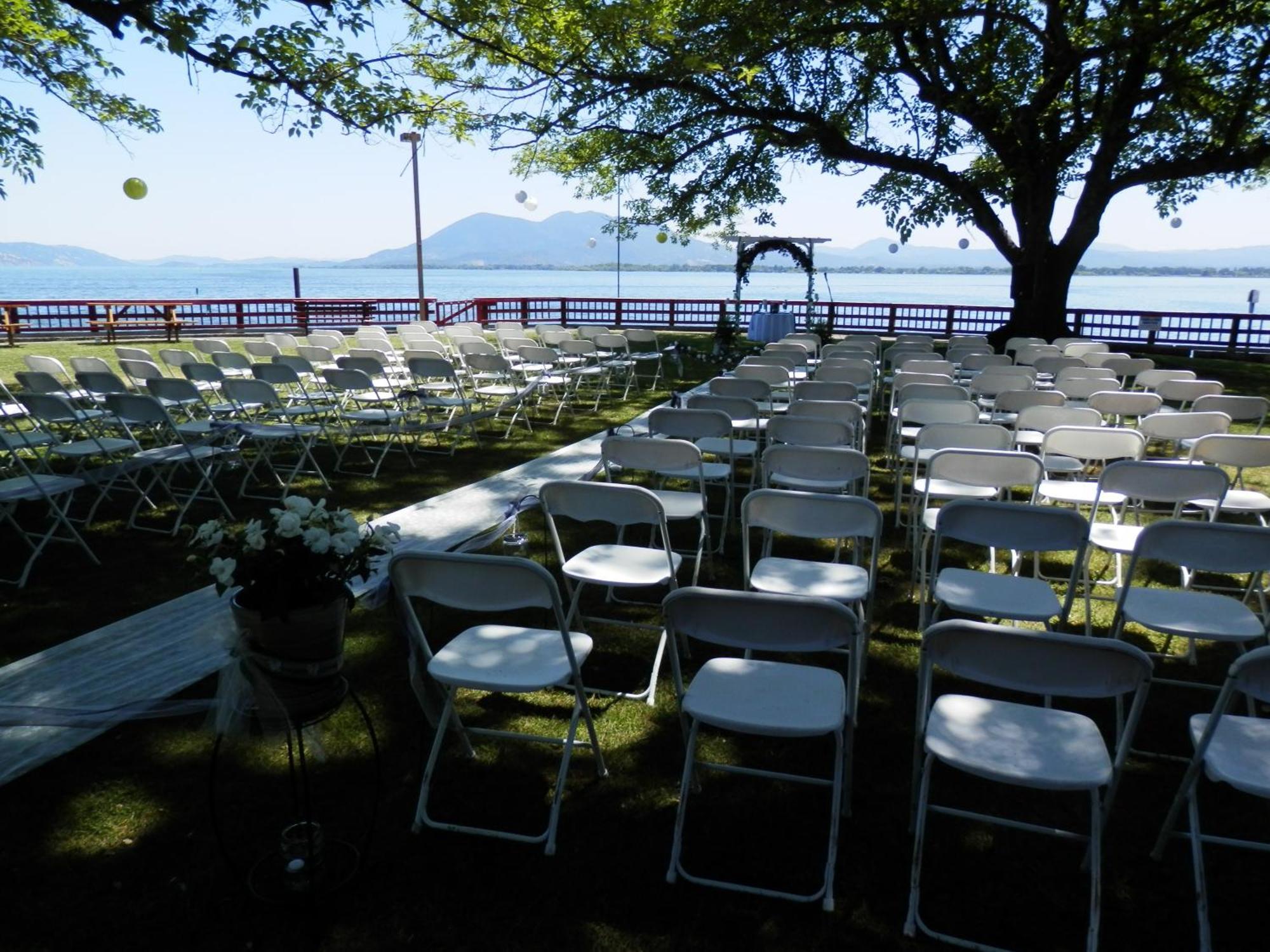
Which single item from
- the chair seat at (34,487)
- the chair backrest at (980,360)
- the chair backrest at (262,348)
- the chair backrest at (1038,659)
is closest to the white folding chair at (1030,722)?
the chair backrest at (1038,659)

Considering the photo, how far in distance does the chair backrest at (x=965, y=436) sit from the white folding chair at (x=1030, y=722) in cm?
250

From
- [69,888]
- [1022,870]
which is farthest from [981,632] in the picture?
[69,888]

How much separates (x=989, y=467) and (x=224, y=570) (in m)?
3.25

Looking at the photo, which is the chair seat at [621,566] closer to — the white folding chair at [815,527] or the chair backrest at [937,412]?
the white folding chair at [815,527]

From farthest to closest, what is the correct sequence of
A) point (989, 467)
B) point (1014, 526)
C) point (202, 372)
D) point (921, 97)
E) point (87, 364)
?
1. point (921, 97)
2. point (87, 364)
3. point (202, 372)
4. point (989, 467)
5. point (1014, 526)

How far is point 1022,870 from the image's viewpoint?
2.54 metres

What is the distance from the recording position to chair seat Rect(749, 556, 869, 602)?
3.40 meters

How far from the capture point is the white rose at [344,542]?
2.31m

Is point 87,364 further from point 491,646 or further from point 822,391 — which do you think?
point 491,646

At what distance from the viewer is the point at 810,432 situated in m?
5.10

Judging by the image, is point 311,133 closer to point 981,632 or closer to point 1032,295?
point 981,632

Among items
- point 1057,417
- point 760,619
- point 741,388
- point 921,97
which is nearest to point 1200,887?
point 760,619

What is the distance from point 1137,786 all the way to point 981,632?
135 cm

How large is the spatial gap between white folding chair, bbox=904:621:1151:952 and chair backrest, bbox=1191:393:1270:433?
16.2 feet
